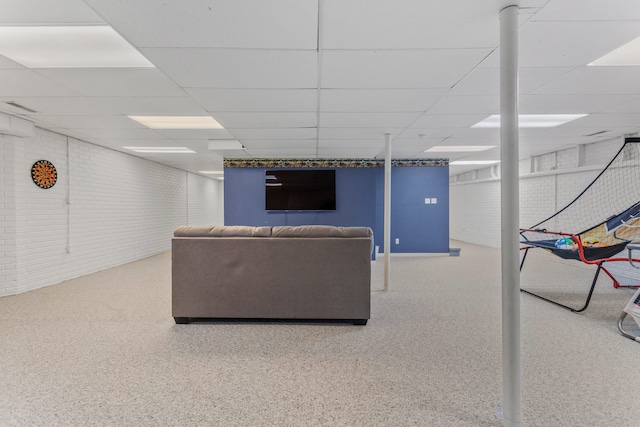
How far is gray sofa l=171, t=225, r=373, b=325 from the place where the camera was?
3.05m

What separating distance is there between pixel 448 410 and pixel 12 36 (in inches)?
140

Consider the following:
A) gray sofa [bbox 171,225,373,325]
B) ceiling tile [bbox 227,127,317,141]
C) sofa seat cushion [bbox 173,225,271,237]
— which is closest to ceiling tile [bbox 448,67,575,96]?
gray sofa [bbox 171,225,373,325]

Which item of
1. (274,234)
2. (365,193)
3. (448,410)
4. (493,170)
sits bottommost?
(448,410)

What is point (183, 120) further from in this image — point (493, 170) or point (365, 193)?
point (493, 170)

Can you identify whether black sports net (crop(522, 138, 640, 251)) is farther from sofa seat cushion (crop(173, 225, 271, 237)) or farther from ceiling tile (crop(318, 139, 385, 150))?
sofa seat cushion (crop(173, 225, 271, 237))

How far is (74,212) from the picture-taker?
205 inches

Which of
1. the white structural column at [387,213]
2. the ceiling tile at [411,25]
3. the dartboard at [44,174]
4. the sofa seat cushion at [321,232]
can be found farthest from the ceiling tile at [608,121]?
the dartboard at [44,174]

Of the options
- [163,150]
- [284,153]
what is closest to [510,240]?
[284,153]

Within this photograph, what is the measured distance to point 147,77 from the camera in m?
2.81

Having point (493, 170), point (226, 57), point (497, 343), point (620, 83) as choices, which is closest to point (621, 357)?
point (497, 343)

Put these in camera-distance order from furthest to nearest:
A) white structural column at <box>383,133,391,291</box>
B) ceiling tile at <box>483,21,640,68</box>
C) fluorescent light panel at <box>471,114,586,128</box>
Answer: white structural column at <box>383,133,391,291</box>
fluorescent light panel at <box>471,114,586,128</box>
ceiling tile at <box>483,21,640,68</box>

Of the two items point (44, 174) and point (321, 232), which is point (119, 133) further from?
point (321, 232)

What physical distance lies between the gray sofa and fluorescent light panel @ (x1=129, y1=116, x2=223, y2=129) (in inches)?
74.2

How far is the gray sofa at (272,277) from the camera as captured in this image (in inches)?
120
